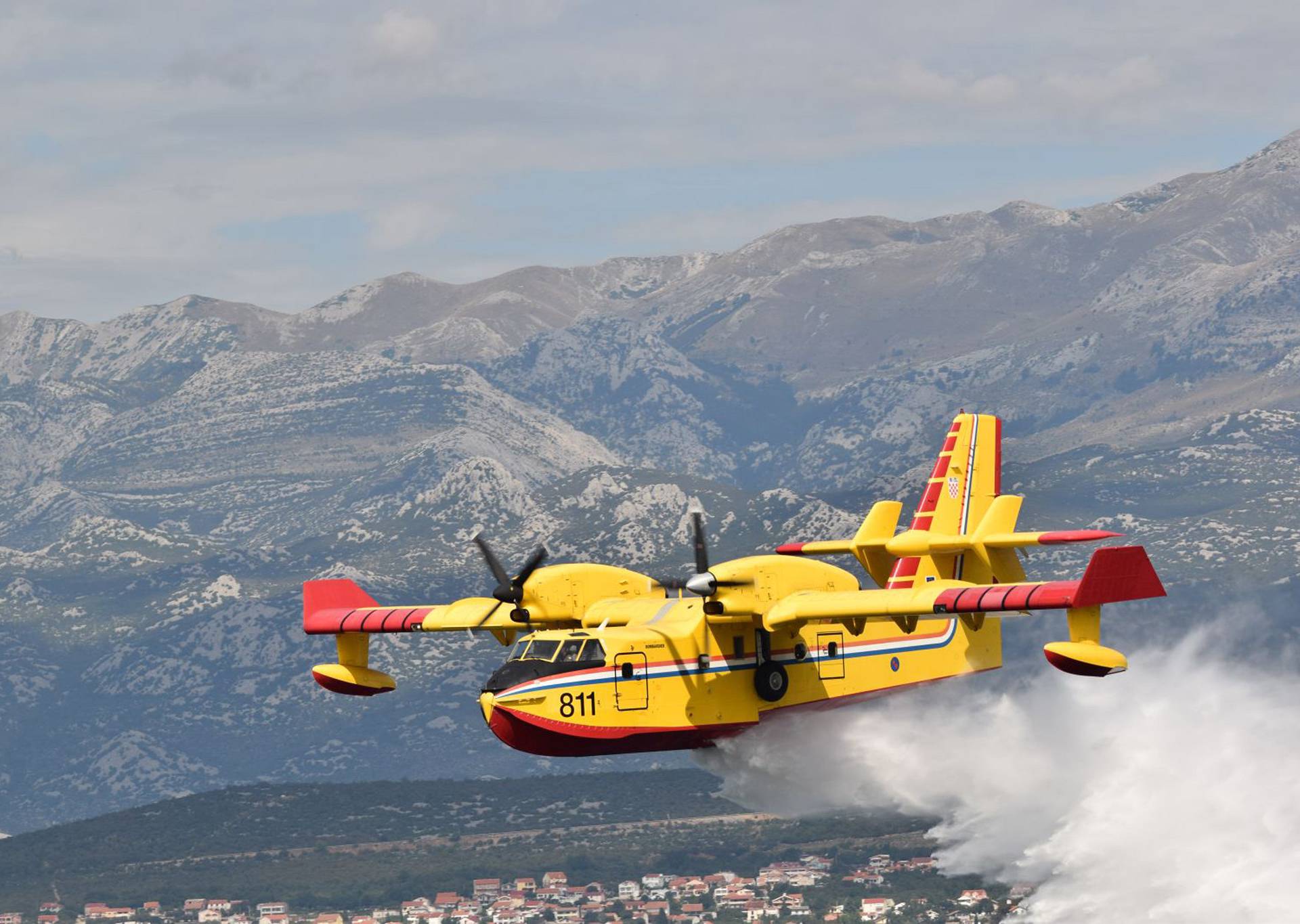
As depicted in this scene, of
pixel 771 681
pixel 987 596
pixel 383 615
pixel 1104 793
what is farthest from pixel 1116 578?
pixel 383 615

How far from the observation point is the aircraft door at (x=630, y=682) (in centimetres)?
6066

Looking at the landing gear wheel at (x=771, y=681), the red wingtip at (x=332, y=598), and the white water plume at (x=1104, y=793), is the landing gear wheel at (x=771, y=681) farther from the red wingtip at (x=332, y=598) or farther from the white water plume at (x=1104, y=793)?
the red wingtip at (x=332, y=598)

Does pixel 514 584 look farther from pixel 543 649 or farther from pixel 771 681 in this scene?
pixel 771 681

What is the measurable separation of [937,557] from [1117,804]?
10.8 meters

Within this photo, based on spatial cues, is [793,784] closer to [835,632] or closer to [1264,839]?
[835,632]

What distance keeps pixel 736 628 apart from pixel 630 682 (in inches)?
166

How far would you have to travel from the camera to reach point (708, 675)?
62.6 m

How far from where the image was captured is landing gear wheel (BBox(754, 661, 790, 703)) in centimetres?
6375

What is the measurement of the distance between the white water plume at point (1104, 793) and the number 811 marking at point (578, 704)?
39.3 feet

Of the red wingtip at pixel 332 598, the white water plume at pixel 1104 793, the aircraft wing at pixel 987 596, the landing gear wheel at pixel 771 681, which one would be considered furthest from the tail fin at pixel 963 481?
the red wingtip at pixel 332 598

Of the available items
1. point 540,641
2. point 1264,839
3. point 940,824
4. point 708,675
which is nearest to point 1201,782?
point 1264,839

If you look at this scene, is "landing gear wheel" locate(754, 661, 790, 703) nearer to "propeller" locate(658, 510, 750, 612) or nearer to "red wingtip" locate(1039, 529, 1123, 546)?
"propeller" locate(658, 510, 750, 612)

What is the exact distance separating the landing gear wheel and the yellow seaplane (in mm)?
48

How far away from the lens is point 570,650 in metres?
60.3
